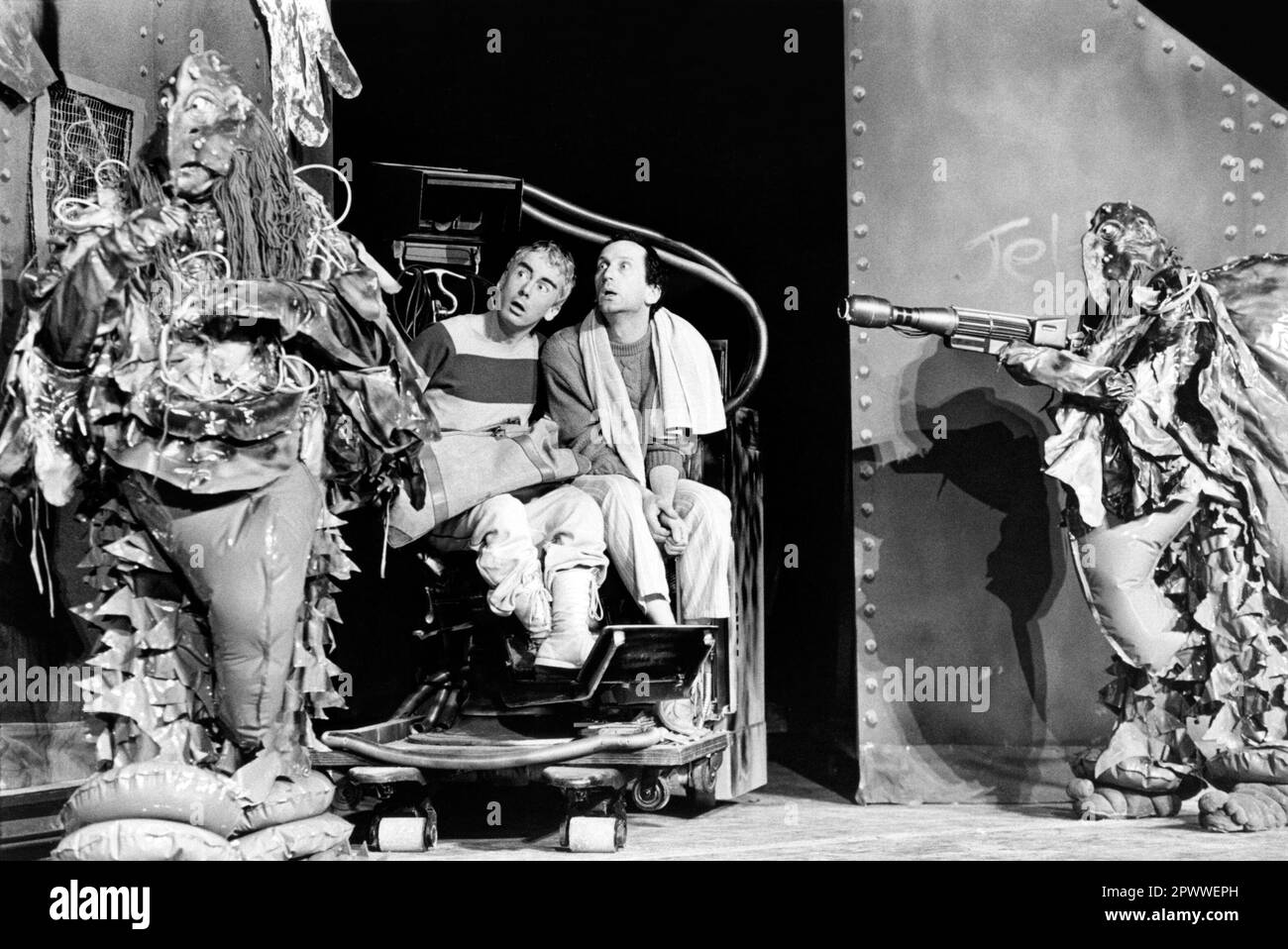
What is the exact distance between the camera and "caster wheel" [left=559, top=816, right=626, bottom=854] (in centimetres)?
386

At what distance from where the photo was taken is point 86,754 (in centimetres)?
405

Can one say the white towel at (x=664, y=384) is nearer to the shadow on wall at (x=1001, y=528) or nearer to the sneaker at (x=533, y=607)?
the sneaker at (x=533, y=607)

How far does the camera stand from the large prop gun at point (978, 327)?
4.35m

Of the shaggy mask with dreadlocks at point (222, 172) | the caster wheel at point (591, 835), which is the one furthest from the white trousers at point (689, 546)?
the shaggy mask with dreadlocks at point (222, 172)

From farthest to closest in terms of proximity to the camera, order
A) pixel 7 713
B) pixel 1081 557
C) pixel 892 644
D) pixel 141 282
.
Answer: pixel 892 644 < pixel 1081 557 < pixel 7 713 < pixel 141 282

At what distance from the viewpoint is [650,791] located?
4.02 meters

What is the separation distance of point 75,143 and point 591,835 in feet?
6.32

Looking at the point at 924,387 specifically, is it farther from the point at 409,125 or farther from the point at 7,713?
the point at 7,713

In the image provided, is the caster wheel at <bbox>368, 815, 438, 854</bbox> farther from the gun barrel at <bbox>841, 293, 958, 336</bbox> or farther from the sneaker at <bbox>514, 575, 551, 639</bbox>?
the gun barrel at <bbox>841, 293, 958, 336</bbox>

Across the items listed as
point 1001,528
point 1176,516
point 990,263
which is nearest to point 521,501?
point 1001,528

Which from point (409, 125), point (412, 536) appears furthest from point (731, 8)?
point (412, 536)

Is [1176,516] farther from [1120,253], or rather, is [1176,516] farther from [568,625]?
[568,625]

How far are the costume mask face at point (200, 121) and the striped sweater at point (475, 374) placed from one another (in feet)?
2.51

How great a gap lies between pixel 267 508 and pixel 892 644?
1.73 metres
